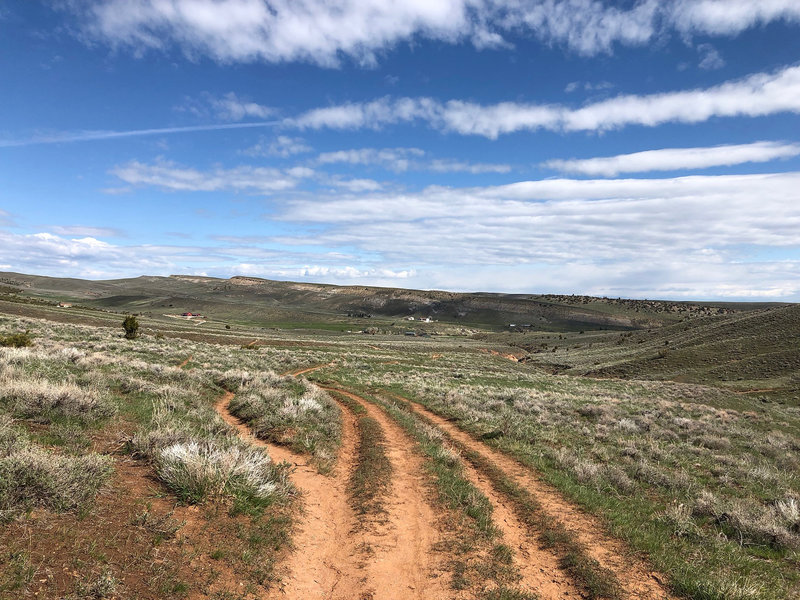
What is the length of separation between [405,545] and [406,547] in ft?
0.21

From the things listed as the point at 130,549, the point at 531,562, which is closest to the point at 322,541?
the point at 130,549

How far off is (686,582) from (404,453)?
7121 millimetres

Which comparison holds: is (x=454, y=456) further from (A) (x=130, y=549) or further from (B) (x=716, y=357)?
(B) (x=716, y=357)

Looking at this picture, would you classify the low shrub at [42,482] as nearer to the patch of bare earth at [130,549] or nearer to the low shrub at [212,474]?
the patch of bare earth at [130,549]

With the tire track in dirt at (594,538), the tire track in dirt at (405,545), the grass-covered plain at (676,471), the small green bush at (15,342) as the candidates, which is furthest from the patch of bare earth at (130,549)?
the small green bush at (15,342)

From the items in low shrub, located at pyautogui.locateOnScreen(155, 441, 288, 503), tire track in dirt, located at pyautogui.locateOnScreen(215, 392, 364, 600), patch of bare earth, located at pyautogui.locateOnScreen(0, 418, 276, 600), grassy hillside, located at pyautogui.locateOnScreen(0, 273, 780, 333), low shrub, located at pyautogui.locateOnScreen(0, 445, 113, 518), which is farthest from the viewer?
grassy hillside, located at pyautogui.locateOnScreen(0, 273, 780, 333)

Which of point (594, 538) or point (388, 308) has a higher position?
point (388, 308)

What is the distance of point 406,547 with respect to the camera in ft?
22.7

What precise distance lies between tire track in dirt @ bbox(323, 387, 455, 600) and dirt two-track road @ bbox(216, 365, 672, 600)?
16 mm

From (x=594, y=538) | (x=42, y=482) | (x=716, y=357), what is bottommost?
(x=716, y=357)

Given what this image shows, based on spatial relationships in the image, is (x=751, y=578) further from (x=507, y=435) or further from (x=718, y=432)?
(x=718, y=432)

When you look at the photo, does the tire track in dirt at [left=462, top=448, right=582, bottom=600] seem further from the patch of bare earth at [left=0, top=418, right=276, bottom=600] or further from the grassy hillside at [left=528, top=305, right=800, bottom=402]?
the grassy hillside at [left=528, top=305, right=800, bottom=402]

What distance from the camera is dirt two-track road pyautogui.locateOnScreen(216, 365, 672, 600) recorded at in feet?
19.3

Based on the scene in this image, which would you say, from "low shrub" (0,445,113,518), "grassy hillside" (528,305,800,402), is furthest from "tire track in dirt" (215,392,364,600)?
"grassy hillside" (528,305,800,402)
